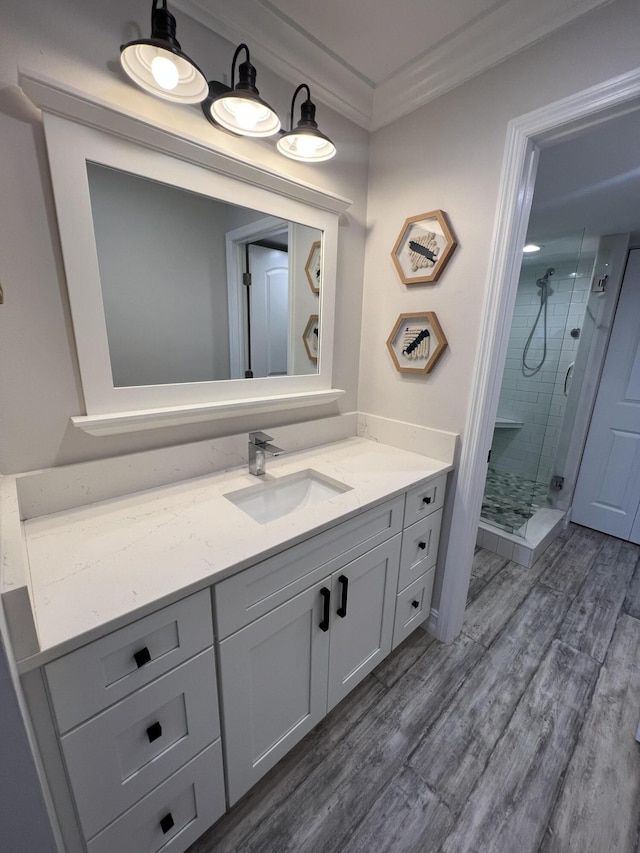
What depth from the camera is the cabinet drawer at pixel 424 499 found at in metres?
1.29

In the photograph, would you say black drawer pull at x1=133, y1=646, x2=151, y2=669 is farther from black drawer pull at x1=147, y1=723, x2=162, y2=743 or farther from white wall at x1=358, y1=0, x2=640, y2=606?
white wall at x1=358, y1=0, x2=640, y2=606

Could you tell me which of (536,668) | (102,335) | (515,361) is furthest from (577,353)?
(102,335)

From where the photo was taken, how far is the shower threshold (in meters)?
2.16

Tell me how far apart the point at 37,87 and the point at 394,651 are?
7.20ft

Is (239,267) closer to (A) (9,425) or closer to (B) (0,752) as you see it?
(A) (9,425)

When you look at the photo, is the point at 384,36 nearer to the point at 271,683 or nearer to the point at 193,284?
the point at 193,284

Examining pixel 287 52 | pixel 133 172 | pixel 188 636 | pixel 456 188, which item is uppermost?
pixel 287 52

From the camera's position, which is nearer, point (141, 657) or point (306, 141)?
point (141, 657)

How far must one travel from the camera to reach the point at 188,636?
745 millimetres

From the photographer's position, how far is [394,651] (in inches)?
61.7

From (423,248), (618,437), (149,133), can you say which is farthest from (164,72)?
(618,437)

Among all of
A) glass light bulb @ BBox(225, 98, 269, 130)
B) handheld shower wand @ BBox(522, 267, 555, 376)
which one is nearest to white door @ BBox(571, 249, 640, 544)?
handheld shower wand @ BBox(522, 267, 555, 376)

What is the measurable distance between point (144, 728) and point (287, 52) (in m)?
2.00

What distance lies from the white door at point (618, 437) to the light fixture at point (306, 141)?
2224 millimetres
